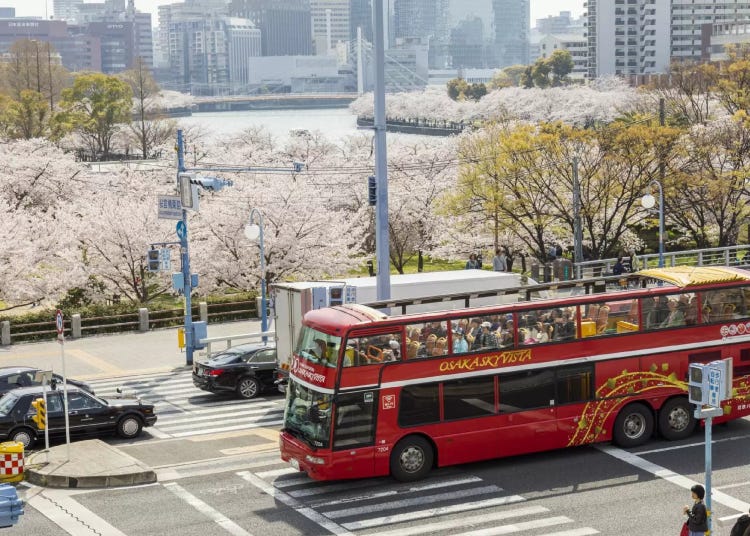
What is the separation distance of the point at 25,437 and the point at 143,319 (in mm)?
18771

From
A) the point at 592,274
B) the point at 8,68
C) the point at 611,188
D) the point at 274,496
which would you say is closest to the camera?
the point at 274,496

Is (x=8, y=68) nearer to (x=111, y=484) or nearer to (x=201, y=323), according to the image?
(x=201, y=323)

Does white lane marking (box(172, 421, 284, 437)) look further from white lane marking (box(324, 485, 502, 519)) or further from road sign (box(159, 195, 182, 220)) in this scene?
road sign (box(159, 195, 182, 220))

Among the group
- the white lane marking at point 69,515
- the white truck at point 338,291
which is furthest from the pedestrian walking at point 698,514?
the white truck at point 338,291

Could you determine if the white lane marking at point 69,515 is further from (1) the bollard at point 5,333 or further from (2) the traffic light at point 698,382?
(1) the bollard at point 5,333

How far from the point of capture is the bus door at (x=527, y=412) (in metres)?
22.4

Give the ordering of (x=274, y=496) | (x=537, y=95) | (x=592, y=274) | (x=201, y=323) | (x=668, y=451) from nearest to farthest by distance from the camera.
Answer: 1. (x=274, y=496)
2. (x=668, y=451)
3. (x=201, y=323)
4. (x=592, y=274)
5. (x=537, y=95)

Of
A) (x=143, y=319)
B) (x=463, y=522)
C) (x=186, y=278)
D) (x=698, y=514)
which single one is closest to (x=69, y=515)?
(x=463, y=522)

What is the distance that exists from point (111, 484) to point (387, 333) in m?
6.20

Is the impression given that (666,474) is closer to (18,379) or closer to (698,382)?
(698,382)

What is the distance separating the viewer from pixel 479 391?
2216 centimetres

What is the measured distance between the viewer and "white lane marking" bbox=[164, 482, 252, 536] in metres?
18.8

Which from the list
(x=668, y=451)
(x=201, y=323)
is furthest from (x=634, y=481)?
(x=201, y=323)

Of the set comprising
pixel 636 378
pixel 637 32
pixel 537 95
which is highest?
pixel 637 32
